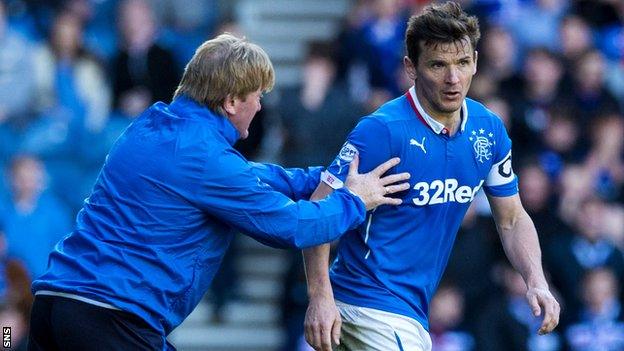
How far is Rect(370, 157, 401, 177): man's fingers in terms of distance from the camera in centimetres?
659

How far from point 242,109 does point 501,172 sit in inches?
52.6

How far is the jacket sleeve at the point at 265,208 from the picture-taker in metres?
6.24

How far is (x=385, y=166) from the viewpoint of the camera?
6.61 meters

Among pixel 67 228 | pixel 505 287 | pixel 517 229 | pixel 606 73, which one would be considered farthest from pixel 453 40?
pixel 606 73

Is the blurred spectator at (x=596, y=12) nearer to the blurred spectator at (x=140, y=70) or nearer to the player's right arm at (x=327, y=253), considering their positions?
the blurred spectator at (x=140, y=70)

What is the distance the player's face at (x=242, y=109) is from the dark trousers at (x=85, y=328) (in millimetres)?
928

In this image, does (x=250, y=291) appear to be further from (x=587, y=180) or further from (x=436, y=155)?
(x=436, y=155)

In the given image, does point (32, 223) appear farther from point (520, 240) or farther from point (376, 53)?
point (520, 240)

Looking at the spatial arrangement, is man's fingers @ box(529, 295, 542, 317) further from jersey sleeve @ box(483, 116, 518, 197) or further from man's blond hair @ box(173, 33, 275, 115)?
man's blond hair @ box(173, 33, 275, 115)

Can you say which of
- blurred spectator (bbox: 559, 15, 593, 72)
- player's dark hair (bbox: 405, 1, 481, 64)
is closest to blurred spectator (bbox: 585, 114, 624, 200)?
blurred spectator (bbox: 559, 15, 593, 72)

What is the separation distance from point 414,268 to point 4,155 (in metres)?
6.52

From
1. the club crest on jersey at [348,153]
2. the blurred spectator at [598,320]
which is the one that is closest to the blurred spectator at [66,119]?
the blurred spectator at [598,320]

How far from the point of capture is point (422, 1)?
13.5 meters

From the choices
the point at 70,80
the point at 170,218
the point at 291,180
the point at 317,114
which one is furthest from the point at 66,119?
the point at 170,218
